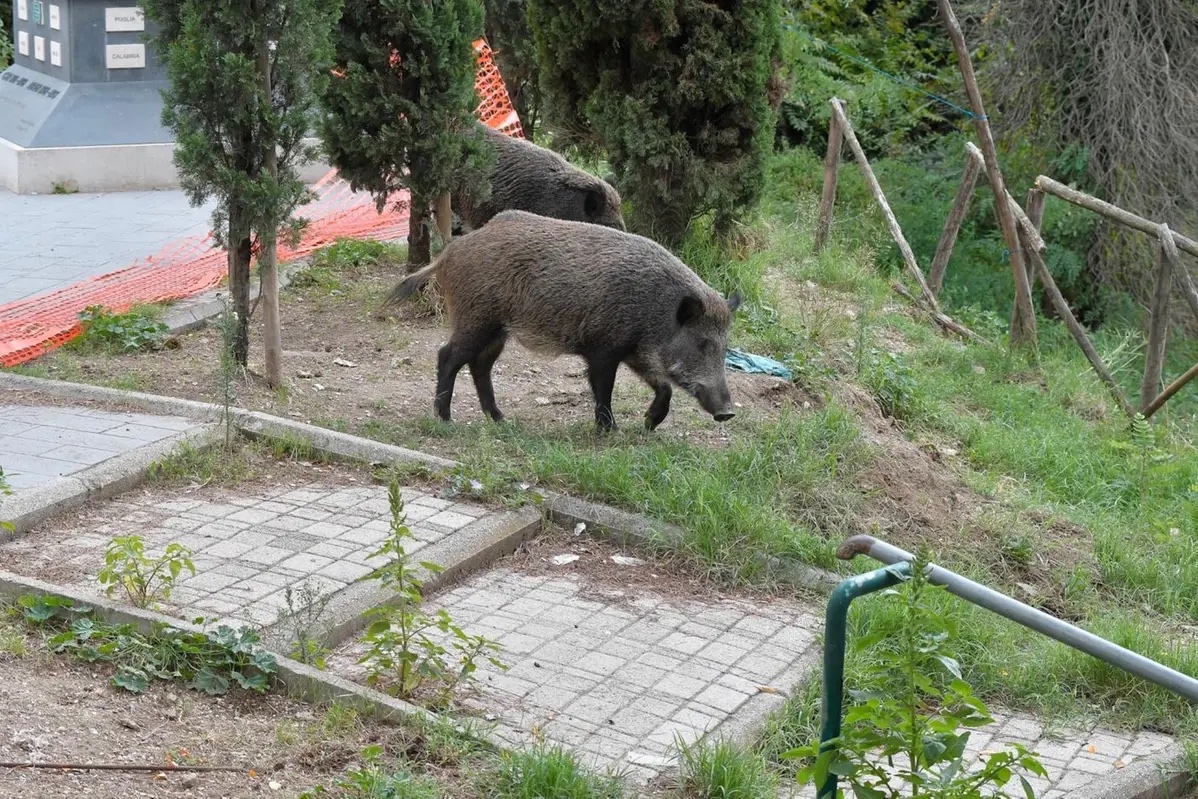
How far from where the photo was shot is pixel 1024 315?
1088cm

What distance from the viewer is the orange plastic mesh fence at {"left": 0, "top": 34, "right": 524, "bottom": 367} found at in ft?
27.7

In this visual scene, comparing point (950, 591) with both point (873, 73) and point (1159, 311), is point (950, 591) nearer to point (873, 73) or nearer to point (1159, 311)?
point (1159, 311)

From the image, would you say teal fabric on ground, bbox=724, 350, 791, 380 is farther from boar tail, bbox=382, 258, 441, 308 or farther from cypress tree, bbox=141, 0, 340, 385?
cypress tree, bbox=141, 0, 340, 385

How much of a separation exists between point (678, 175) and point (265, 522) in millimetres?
5856

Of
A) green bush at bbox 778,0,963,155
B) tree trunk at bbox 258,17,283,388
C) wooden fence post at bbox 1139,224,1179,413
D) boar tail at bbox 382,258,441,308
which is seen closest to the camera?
tree trunk at bbox 258,17,283,388

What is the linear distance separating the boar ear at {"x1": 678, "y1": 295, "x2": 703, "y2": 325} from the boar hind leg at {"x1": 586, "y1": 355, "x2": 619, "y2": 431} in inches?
16.2

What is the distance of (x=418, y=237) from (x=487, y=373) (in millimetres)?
2526

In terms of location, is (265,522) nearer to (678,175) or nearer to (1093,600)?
(1093,600)

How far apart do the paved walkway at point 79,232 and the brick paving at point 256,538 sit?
3.88 metres

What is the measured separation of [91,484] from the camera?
6039 mm

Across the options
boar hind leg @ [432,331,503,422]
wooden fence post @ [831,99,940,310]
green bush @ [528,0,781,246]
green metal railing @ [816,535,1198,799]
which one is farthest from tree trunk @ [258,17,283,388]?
wooden fence post @ [831,99,940,310]

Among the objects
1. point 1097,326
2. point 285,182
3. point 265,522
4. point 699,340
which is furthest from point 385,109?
point 1097,326

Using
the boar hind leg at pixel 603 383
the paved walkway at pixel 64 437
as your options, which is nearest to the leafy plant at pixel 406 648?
the paved walkway at pixel 64 437

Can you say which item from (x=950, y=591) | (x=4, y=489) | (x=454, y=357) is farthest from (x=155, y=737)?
(x=454, y=357)
